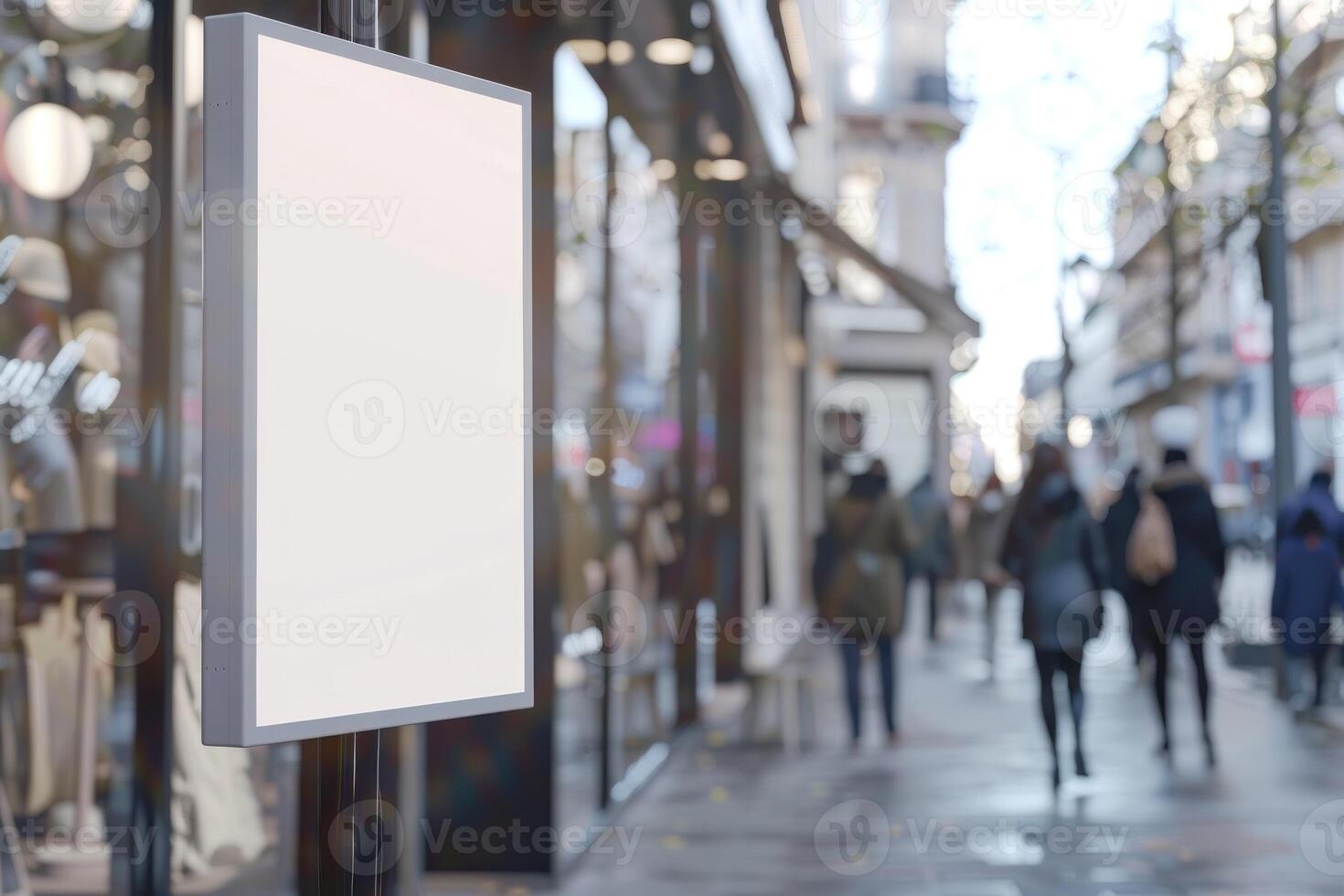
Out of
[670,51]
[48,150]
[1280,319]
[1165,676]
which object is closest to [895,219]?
[1280,319]

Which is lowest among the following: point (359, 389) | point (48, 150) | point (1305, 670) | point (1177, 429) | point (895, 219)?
point (1305, 670)

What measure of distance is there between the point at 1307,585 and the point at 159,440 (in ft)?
29.7

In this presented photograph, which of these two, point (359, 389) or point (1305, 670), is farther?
point (1305, 670)

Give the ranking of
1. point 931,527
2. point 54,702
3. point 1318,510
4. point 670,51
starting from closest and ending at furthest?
point 54,702 → point 670,51 → point 1318,510 → point 931,527

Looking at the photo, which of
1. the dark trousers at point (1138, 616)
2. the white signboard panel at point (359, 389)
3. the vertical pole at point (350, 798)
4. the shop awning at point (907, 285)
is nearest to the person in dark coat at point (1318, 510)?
the dark trousers at point (1138, 616)

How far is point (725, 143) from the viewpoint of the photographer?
41.9 feet

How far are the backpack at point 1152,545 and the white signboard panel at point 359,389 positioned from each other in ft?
24.3

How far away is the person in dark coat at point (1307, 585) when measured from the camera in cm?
1155

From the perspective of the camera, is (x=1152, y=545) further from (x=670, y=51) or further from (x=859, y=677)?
(x=670, y=51)

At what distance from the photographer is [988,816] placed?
800 centimetres

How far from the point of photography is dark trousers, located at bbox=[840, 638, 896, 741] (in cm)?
1052

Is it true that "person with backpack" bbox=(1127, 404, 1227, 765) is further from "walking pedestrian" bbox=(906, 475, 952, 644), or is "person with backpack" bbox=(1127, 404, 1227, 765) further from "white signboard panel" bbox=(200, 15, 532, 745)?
"white signboard panel" bbox=(200, 15, 532, 745)

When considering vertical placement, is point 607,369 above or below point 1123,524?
above

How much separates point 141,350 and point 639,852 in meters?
3.25
